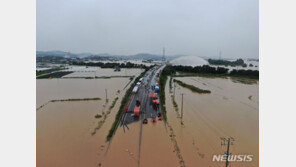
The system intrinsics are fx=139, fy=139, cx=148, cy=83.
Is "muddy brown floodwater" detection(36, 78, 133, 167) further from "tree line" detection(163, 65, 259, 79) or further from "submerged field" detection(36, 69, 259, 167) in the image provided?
"tree line" detection(163, 65, 259, 79)

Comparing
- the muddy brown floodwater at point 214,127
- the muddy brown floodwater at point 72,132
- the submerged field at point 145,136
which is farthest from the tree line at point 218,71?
the muddy brown floodwater at point 72,132

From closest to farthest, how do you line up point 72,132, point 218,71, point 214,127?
point 72,132, point 214,127, point 218,71

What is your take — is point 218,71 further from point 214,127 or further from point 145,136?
point 145,136

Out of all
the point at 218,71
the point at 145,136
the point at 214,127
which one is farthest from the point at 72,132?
the point at 218,71

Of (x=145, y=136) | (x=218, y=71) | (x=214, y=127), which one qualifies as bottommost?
(x=145, y=136)

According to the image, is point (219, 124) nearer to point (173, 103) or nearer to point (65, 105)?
point (173, 103)

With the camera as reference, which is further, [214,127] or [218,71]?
[218,71]

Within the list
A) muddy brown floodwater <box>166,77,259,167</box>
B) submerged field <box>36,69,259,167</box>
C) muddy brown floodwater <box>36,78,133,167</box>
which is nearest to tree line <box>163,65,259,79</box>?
muddy brown floodwater <box>166,77,259,167</box>

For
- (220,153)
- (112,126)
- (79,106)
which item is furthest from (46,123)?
(220,153)
